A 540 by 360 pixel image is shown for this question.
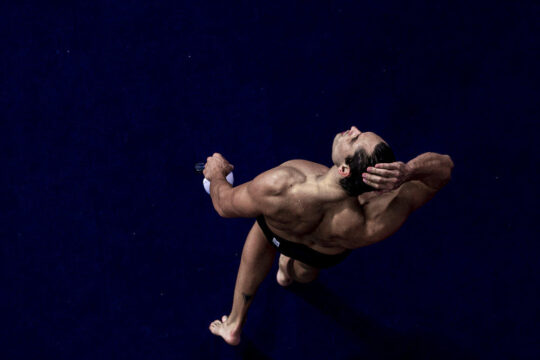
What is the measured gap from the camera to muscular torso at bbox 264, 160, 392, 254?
8.80 feet

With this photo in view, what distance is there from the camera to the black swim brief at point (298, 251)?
3091 mm

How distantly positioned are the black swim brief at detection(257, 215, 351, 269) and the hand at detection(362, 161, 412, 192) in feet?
2.86

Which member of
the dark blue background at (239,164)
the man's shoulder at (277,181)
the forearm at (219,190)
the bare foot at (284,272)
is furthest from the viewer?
the dark blue background at (239,164)

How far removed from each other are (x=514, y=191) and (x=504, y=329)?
3.27 ft

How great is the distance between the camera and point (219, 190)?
3047 mm

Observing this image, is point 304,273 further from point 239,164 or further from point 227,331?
point 239,164

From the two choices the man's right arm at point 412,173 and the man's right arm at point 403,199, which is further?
the man's right arm at point 403,199

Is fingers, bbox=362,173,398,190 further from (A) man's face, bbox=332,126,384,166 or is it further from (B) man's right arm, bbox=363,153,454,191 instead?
(A) man's face, bbox=332,126,384,166

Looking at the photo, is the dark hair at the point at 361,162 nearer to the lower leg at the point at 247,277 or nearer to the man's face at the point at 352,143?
the man's face at the point at 352,143

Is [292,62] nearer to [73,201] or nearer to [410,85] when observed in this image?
[410,85]

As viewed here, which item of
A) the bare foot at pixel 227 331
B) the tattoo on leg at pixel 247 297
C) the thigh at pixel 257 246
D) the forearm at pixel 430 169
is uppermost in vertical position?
the forearm at pixel 430 169

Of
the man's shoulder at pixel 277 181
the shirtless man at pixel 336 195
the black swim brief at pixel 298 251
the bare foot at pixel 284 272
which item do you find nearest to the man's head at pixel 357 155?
the shirtless man at pixel 336 195

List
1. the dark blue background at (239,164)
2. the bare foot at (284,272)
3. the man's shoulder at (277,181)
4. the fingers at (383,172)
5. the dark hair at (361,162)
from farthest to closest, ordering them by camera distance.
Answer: the dark blue background at (239,164)
the bare foot at (284,272)
the man's shoulder at (277,181)
the dark hair at (361,162)
the fingers at (383,172)

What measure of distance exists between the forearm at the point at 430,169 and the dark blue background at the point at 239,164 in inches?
54.5
